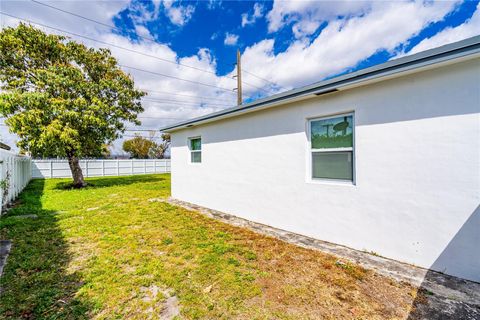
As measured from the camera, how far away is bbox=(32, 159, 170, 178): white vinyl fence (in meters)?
17.2

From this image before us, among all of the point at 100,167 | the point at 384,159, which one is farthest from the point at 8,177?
the point at 100,167

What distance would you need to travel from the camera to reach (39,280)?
2.89 m

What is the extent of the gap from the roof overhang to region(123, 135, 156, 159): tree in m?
32.6

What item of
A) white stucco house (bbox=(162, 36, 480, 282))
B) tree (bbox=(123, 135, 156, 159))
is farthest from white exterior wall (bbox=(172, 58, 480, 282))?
tree (bbox=(123, 135, 156, 159))

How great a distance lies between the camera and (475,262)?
268 cm

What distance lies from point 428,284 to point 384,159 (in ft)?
5.69

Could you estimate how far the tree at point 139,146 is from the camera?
33.5 m

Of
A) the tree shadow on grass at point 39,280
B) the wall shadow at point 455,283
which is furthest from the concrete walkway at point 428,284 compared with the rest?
the tree shadow on grass at point 39,280

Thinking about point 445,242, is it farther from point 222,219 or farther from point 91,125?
point 91,125

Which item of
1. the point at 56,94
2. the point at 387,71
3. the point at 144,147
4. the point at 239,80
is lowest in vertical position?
the point at 387,71

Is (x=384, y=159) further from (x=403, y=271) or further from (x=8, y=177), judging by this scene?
(x=8, y=177)

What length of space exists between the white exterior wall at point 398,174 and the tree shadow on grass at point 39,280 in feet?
12.5

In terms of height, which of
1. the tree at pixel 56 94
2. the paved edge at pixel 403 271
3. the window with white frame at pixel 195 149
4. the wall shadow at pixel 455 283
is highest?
the tree at pixel 56 94

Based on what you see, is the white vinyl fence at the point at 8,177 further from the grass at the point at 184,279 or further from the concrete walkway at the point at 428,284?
the concrete walkway at the point at 428,284
